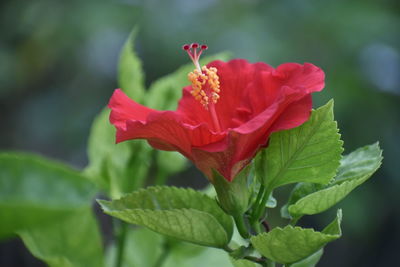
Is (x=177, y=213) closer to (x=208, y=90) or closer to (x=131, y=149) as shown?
(x=208, y=90)

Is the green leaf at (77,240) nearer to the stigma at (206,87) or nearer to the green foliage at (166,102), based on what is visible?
the green foliage at (166,102)

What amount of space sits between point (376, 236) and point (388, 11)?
3.18 feet

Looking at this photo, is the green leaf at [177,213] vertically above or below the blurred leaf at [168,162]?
above

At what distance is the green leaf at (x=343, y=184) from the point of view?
63cm

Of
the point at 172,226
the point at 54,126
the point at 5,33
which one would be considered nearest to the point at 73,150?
the point at 54,126

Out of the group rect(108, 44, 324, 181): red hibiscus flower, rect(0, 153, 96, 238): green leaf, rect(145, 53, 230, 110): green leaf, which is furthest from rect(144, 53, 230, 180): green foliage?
rect(0, 153, 96, 238): green leaf

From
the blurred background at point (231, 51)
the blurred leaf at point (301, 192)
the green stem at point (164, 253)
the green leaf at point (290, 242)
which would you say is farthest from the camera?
the blurred background at point (231, 51)

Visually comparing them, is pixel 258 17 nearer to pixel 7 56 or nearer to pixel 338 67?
pixel 338 67

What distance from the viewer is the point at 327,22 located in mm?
2443

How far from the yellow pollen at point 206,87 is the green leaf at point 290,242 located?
178 millimetres

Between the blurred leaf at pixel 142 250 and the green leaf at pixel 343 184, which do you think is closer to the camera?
the green leaf at pixel 343 184

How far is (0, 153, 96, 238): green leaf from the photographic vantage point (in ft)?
1.03

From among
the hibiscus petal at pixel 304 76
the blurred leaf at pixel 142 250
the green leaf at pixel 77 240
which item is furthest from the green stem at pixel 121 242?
the hibiscus petal at pixel 304 76

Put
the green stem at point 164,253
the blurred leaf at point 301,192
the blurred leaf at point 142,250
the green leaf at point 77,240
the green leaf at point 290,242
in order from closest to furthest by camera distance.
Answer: the green leaf at point 290,242
the blurred leaf at point 301,192
the green leaf at point 77,240
the green stem at point 164,253
the blurred leaf at point 142,250
